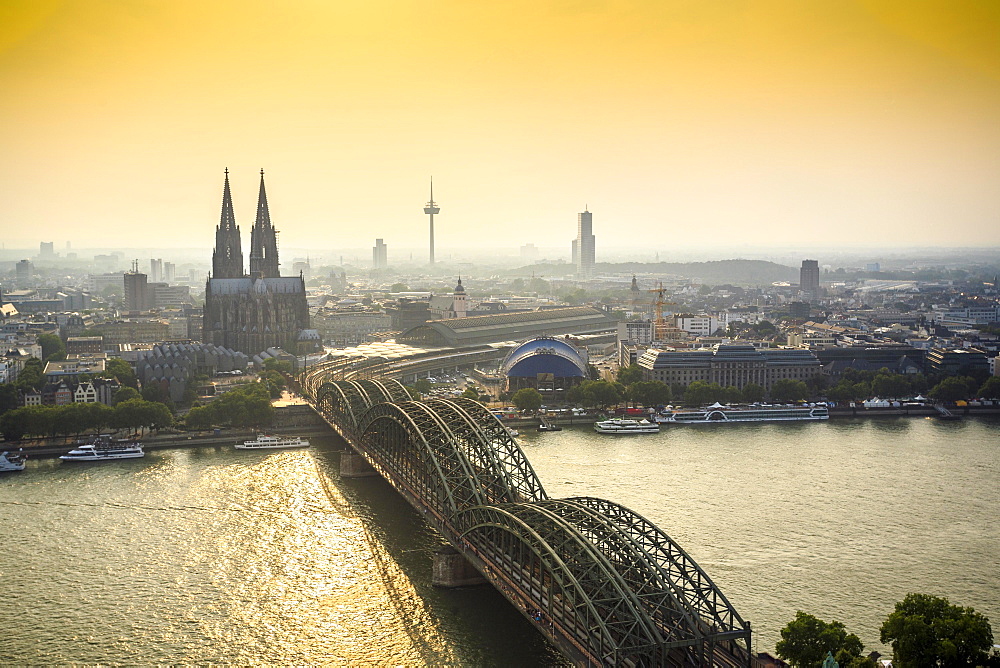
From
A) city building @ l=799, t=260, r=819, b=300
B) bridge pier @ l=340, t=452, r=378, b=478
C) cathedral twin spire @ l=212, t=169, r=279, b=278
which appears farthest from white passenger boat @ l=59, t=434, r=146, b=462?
city building @ l=799, t=260, r=819, b=300

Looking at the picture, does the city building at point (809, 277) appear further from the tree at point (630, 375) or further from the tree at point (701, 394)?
the tree at point (701, 394)

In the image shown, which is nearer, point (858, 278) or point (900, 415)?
point (900, 415)

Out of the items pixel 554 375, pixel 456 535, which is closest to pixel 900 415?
pixel 554 375

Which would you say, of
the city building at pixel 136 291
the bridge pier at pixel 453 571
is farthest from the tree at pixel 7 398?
the city building at pixel 136 291

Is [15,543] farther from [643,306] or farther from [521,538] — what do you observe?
[643,306]

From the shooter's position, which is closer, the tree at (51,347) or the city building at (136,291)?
the tree at (51,347)

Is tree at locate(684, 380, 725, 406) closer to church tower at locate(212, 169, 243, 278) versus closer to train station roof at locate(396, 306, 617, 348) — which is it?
train station roof at locate(396, 306, 617, 348)
